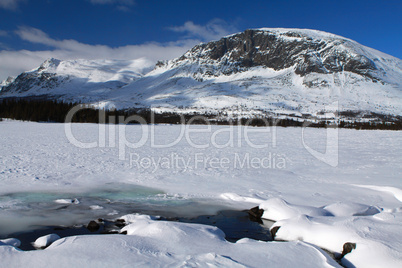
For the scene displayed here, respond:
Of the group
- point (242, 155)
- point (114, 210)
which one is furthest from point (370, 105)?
point (114, 210)

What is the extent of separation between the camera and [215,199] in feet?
31.0

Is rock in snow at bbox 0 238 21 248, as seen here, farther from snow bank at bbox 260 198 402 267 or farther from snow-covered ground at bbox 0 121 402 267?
snow bank at bbox 260 198 402 267

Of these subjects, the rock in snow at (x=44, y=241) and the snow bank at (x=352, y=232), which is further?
the rock in snow at (x=44, y=241)

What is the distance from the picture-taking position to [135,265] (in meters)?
4.41

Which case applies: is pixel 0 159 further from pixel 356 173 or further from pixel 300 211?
pixel 356 173

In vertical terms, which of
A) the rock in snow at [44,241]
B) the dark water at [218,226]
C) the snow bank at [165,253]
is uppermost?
the snow bank at [165,253]

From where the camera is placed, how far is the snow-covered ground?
480 cm

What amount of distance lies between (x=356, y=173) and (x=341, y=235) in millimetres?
9253

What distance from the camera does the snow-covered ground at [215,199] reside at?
4.80 metres

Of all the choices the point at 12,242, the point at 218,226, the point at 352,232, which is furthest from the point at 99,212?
the point at 352,232

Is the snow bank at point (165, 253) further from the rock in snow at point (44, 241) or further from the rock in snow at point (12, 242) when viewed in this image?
the rock in snow at point (12, 242)

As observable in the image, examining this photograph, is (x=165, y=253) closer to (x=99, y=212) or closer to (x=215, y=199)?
(x=99, y=212)

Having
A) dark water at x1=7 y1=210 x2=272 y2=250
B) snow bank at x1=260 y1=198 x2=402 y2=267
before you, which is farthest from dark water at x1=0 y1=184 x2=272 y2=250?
snow bank at x1=260 y1=198 x2=402 y2=267

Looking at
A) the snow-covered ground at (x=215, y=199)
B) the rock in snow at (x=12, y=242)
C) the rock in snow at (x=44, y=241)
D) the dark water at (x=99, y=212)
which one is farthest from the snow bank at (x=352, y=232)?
the rock in snow at (x=12, y=242)
